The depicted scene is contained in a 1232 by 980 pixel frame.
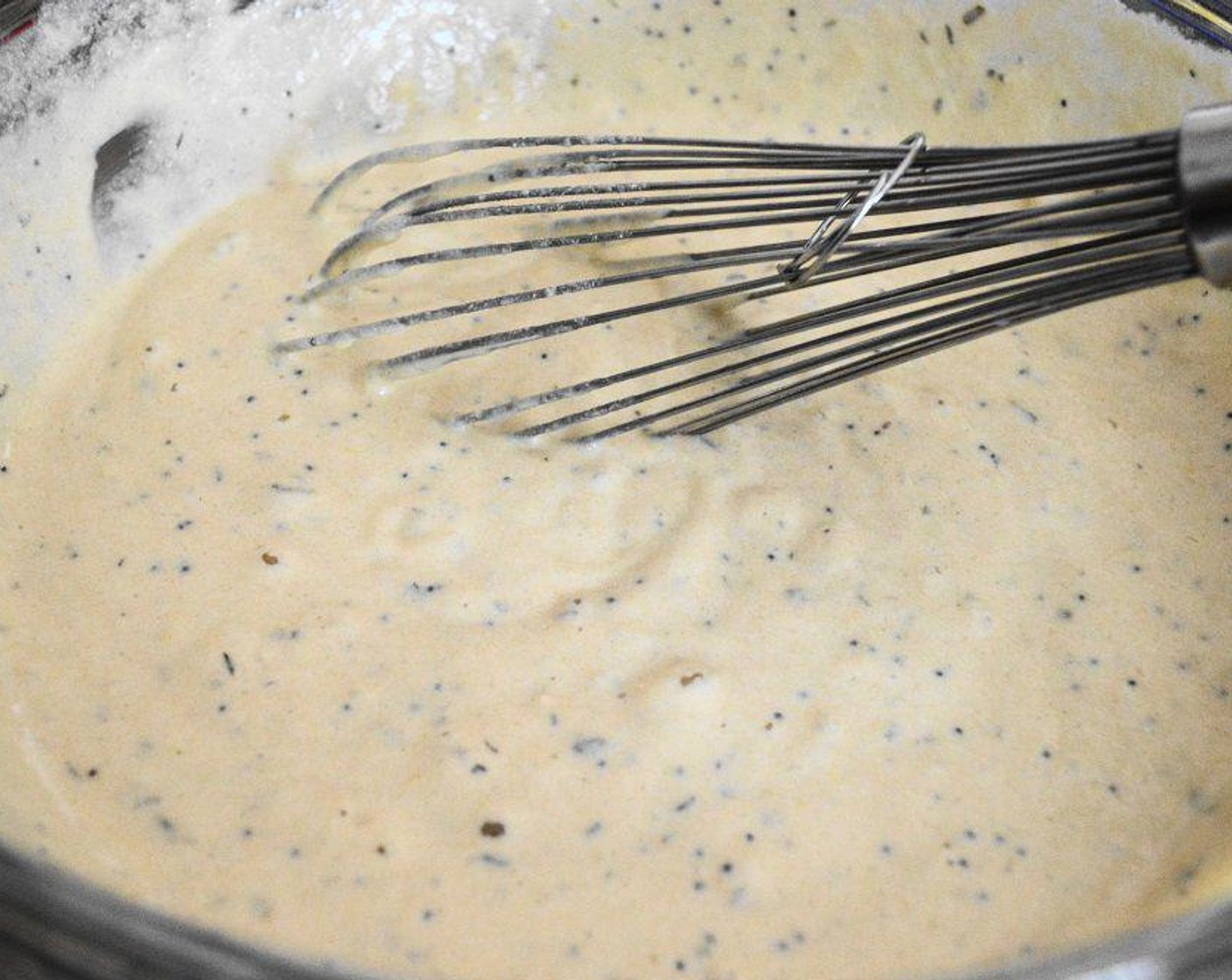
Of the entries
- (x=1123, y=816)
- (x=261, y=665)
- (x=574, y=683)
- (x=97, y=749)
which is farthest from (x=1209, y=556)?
(x=97, y=749)

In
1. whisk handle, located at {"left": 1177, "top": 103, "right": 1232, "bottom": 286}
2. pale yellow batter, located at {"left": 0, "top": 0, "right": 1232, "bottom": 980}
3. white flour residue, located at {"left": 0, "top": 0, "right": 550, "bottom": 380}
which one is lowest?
pale yellow batter, located at {"left": 0, "top": 0, "right": 1232, "bottom": 980}

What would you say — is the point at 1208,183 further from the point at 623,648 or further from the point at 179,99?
the point at 179,99

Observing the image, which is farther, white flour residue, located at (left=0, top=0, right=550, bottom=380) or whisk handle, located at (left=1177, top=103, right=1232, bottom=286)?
white flour residue, located at (left=0, top=0, right=550, bottom=380)

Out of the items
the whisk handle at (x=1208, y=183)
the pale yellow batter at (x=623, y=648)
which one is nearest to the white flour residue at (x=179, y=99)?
the pale yellow batter at (x=623, y=648)

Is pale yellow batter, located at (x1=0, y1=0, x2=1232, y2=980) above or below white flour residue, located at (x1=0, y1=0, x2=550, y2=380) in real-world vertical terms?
below

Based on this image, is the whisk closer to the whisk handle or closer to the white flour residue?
the whisk handle

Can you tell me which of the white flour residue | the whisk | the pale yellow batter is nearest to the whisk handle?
the whisk

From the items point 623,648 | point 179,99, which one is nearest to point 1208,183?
point 623,648
